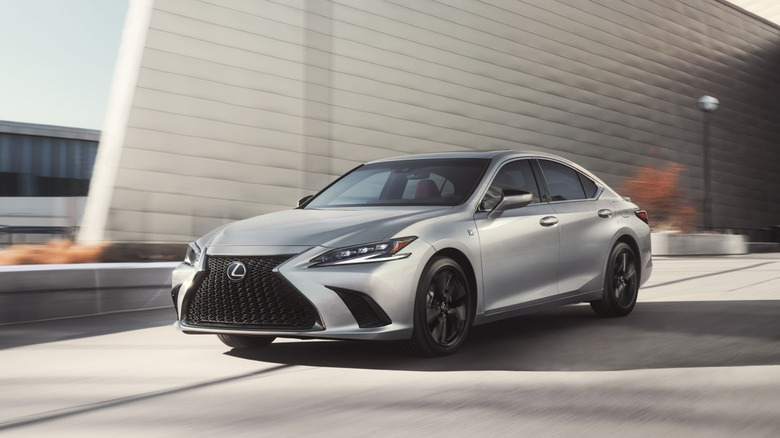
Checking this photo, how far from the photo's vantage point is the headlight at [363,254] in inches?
217

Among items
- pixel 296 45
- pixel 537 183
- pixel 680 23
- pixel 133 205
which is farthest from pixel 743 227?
pixel 537 183

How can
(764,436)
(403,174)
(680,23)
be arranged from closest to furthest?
(764,436) < (403,174) < (680,23)

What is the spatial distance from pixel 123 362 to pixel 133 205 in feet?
43.6

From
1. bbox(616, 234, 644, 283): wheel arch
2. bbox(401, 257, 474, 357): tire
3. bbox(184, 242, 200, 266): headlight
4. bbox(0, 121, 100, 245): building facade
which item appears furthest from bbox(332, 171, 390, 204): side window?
bbox(0, 121, 100, 245): building facade

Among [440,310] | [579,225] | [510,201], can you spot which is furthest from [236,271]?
[579,225]

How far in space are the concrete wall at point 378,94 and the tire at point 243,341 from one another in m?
12.9

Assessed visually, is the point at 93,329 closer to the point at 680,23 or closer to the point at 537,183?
the point at 537,183

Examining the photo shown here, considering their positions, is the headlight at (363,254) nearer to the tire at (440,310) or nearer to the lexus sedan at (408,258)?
the lexus sedan at (408,258)

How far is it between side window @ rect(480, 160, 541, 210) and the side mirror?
0.24 feet

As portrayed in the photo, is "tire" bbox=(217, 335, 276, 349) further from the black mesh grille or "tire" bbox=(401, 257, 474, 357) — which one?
"tire" bbox=(401, 257, 474, 357)

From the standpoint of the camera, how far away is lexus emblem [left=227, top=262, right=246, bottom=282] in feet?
18.5

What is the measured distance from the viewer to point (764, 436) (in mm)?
3832

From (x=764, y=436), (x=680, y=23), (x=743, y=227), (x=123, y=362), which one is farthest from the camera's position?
(x=743, y=227)

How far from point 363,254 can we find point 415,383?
0.89 m
